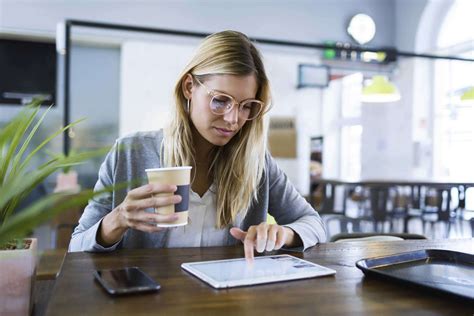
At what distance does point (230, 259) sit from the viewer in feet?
3.22

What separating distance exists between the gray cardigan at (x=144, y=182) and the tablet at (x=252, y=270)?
217 millimetres

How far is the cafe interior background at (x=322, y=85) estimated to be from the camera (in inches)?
218

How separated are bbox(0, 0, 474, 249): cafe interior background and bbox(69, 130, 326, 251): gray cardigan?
3.16 metres

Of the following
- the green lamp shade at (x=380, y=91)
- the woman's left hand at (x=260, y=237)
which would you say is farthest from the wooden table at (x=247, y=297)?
the green lamp shade at (x=380, y=91)

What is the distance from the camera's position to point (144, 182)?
1.02 metres

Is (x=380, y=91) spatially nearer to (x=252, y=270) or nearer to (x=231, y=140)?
(x=231, y=140)

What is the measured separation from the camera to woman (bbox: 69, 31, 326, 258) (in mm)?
1246

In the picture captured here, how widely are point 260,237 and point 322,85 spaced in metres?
6.27

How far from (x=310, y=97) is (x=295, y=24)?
118 cm

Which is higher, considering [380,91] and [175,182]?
[380,91]

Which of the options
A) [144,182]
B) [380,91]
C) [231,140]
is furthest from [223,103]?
[380,91]

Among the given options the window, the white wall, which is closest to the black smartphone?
the white wall

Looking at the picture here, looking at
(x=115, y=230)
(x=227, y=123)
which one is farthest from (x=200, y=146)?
(x=115, y=230)

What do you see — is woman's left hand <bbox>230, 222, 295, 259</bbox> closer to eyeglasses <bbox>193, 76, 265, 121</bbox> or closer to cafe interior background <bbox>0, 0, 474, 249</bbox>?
eyeglasses <bbox>193, 76, 265, 121</bbox>
